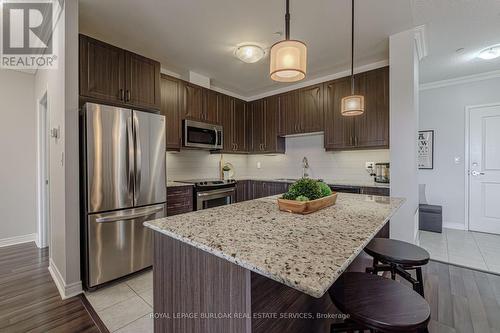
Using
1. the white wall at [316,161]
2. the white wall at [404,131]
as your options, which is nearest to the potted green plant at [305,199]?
the white wall at [404,131]

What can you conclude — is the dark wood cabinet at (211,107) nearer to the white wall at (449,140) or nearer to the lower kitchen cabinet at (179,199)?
the lower kitchen cabinet at (179,199)

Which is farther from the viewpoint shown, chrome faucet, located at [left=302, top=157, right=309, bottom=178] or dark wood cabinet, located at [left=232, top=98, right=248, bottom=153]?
dark wood cabinet, located at [left=232, top=98, right=248, bottom=153]

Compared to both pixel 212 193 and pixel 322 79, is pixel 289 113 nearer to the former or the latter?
pixel 322 79

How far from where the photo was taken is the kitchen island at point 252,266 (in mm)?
711

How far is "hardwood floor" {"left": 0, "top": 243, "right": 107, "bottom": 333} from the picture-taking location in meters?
1.70

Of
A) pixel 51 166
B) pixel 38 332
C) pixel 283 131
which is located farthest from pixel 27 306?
pixel 283 131

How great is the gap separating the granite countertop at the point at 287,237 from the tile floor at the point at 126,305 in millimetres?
1096

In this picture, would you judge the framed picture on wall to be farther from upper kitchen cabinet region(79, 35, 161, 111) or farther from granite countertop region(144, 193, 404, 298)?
upper kitchen cabinet region(79, 35, 161, 111)

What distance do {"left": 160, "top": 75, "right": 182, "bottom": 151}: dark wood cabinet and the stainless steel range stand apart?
656 millimetres

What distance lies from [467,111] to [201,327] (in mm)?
5227

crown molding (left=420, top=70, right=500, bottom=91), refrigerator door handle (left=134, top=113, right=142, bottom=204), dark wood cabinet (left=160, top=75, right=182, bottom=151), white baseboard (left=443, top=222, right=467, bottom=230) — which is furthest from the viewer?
white baseboard (left=443, top=222, right=467, bottom=230)

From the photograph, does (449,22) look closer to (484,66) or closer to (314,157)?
(484,66)

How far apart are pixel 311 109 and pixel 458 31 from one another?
188cm

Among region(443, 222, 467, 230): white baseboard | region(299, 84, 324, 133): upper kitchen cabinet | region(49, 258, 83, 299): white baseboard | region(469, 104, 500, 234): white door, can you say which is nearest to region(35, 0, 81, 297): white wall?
region(49, 258, 83, 299): white baseboard
